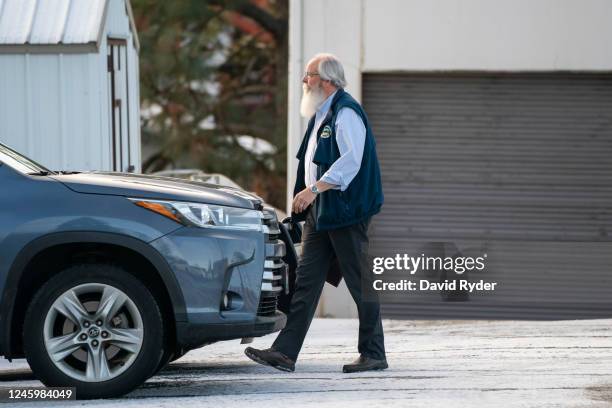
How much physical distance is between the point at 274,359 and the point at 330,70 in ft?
5.87

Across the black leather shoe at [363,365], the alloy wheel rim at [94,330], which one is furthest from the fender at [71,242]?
the black leather shoe at [363,365]

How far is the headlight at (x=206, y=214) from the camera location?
719cm

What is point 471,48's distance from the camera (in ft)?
46.0

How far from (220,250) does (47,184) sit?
0.98 metres

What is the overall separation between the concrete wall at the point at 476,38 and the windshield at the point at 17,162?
21.0ft

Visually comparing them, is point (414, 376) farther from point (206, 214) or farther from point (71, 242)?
point (71, 242)

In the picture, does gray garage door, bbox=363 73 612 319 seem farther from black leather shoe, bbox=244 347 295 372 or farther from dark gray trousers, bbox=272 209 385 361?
black leather shoe, bbox=244 347 295 372

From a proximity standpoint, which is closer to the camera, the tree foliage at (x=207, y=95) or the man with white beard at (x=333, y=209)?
the man with white beard at (x=333, y=209)

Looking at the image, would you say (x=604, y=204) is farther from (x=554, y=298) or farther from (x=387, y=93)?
(x=387, y=93)

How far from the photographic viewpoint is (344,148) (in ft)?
26.7

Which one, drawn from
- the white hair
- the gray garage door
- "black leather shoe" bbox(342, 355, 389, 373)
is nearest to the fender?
"black leather shoe" bbox(342, 355, 389, 373)

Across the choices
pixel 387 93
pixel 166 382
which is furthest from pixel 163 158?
pixel 166 382
